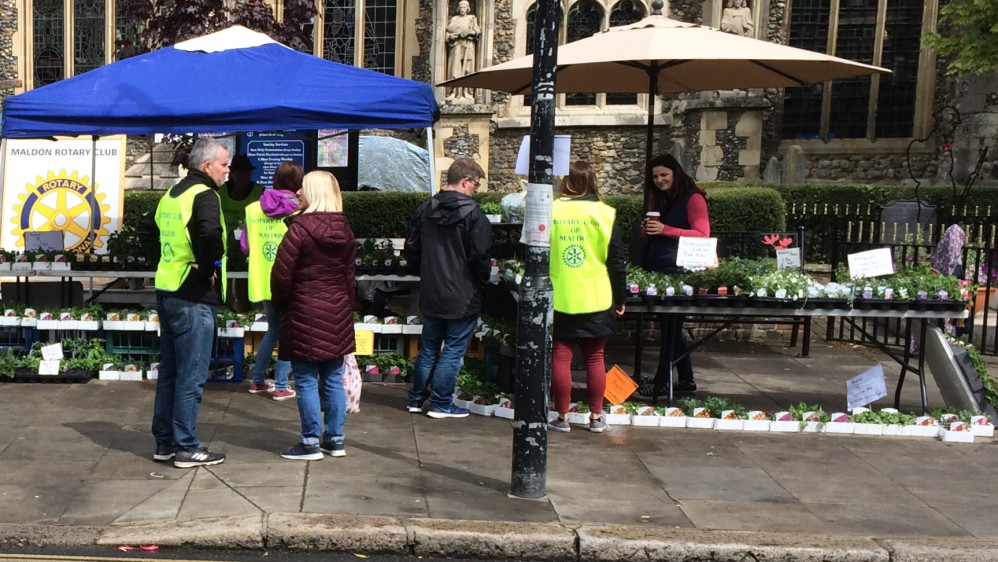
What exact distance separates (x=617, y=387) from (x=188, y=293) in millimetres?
3182

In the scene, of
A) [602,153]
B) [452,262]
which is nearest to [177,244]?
[452,262]

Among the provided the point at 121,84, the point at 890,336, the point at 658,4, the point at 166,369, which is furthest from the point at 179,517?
the point at 890,336

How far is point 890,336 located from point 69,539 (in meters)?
9.56

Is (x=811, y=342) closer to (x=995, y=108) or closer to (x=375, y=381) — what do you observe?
(x=375, y=381)

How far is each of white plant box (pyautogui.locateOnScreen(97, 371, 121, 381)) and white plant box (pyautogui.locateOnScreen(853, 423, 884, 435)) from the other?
5699 mm

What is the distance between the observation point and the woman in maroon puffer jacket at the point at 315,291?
19.6 feet

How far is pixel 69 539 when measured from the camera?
4938 mm

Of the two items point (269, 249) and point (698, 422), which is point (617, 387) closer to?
point (698, 422)

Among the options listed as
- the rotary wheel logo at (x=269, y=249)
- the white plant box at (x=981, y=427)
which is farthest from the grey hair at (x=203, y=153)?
the white plant box at (x=981, y=427)

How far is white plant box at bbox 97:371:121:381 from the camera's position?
8.48 m

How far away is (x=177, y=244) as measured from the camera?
595 cm

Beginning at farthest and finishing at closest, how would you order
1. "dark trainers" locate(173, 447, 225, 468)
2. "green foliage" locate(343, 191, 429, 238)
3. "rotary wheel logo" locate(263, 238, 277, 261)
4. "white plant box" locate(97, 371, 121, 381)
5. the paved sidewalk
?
"green foliage" locate(343, 191, 429, 238)
"white plant box" locate(97, 371, 121, 381)
"rotary wheel logo" locate(263, 238, 277, 261)
"dark trainers" locate(173, 447, 225, 468)
the paved sidewalk

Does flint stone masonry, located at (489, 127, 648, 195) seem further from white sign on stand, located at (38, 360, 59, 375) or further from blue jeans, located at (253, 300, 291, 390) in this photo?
white sign on stand, located at (38, 360, 59, 375)

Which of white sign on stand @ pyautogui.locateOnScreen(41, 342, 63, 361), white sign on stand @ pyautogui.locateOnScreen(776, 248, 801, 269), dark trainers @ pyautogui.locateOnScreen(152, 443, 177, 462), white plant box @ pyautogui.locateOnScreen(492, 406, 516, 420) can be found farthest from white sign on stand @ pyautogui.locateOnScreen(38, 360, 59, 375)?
white sign on stand @ pyautogui.locateOnScreen(776, 248, 801, 269)
